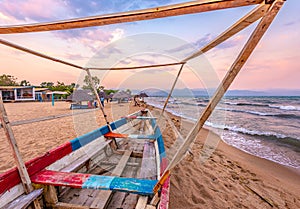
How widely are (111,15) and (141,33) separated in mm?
3248

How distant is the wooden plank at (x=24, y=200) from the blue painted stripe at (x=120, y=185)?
0.47m

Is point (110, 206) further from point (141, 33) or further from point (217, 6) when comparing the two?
point (141, 33)

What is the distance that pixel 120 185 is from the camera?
1.19m

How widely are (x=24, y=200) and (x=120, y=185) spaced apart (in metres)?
0.83

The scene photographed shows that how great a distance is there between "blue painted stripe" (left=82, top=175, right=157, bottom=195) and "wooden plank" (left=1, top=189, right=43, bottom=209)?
18.5 inches

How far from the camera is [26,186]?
1287mm

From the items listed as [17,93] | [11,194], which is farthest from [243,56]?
[17,93]

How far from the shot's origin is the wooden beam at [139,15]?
0.76 metres

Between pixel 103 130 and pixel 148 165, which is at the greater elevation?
pixel 103 130

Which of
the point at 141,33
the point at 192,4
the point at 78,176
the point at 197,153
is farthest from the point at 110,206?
the point at 141,33

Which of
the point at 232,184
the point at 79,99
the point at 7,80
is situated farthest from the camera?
the point at 7,80

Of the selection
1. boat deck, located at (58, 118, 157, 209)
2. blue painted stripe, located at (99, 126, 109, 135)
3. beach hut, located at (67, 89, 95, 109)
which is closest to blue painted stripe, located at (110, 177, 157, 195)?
boat deck, located at (58, 118, 157, 209)

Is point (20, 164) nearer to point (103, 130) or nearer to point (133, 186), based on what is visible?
point (133, 186)

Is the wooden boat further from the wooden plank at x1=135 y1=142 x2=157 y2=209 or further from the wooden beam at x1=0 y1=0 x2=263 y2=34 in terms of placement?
the wooden beam at x1=0 y1=0 x2=263 y2=34
